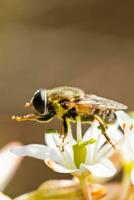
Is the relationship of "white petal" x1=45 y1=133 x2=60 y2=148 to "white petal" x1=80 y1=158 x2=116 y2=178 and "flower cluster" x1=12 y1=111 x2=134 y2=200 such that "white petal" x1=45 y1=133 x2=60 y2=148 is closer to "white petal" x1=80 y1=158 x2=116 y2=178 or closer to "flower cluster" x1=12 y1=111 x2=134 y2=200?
"flower cluster" x1=12 y1=111 x2=134 y2=200

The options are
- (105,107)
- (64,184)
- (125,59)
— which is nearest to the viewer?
(105,107)

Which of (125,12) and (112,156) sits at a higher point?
(125,12)

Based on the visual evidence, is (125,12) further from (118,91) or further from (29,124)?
(29,124)

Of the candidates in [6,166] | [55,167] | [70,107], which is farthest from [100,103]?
[6,166]

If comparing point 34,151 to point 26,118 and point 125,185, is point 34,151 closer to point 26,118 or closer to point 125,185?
point 26,118

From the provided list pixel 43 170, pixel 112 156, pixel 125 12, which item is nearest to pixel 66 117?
pixel 112 156

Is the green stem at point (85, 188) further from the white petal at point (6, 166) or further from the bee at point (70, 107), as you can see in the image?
the white petal at point (6, 166)
